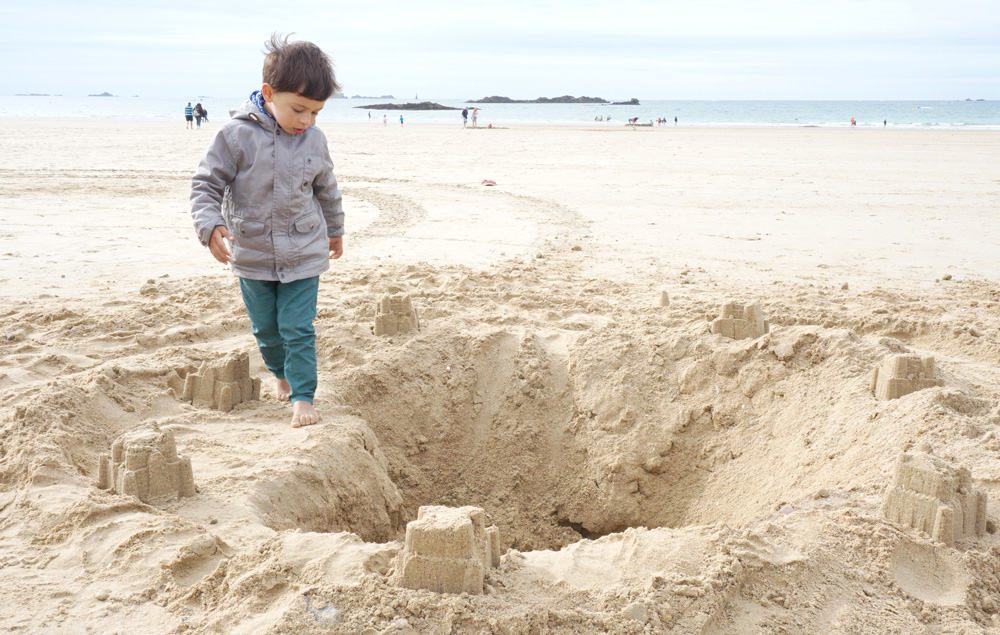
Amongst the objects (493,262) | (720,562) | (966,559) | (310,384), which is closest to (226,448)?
(310,384)

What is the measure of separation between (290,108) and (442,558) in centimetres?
209

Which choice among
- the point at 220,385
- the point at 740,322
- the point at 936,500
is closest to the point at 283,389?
the point at 220,385

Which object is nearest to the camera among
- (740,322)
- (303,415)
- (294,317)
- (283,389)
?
(303,415)

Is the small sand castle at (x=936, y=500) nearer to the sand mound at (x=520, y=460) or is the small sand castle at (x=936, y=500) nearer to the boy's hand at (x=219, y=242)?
the sand mound at (x=520, y=460)

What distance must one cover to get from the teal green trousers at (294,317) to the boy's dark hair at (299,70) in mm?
878

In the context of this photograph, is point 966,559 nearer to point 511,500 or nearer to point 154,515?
point 511,500

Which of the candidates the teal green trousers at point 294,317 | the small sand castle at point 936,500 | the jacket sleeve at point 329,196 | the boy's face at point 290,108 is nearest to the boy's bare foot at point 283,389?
the teal green trousers at point 294,317

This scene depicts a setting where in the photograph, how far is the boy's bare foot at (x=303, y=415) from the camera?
345cm

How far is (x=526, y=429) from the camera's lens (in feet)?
13.5

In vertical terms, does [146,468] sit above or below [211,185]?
below

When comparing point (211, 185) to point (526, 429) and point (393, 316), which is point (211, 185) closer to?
point (393, 316)

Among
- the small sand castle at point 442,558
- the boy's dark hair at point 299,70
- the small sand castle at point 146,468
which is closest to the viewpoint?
the small sand castle at point 442,558

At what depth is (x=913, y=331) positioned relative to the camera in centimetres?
468

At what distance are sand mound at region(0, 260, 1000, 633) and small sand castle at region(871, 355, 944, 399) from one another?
0.36 feet
